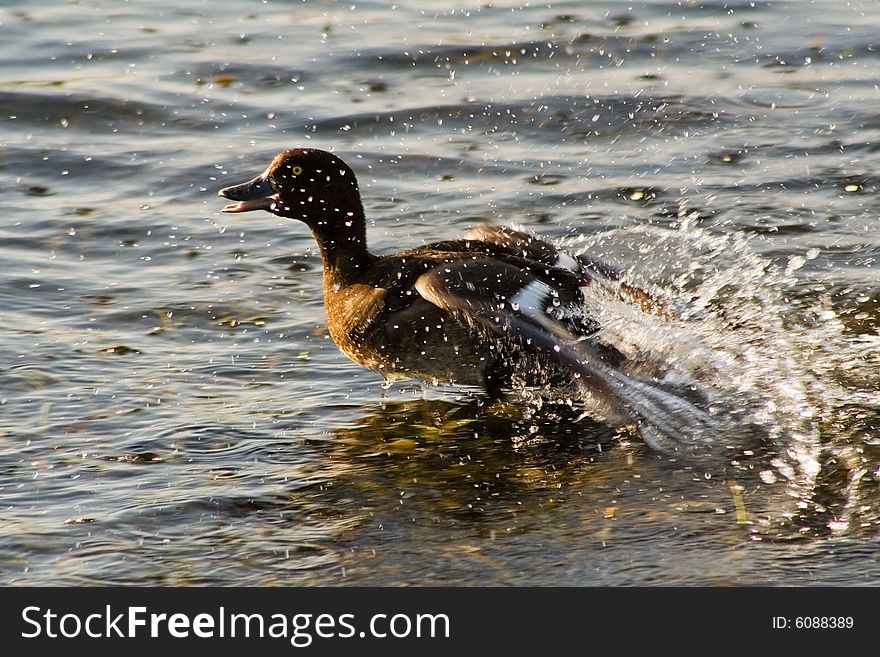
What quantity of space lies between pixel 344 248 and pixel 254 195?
1.57 feet

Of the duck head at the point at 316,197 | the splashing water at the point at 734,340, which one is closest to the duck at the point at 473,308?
the duck head at the point at 316,197

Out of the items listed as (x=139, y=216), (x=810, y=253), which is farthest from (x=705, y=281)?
(x=139, y=216)

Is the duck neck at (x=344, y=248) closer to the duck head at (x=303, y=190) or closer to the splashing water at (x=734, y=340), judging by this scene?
the duck head at (x=303, y=190)

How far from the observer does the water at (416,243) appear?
15.9 feet

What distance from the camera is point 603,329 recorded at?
619 centimetres

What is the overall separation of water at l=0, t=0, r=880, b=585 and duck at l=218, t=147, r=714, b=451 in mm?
192

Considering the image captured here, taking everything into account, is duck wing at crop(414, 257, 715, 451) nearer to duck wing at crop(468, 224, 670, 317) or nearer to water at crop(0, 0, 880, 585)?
water at crop(0, 0, 880, 585)

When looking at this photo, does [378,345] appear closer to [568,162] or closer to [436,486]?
[436,486]

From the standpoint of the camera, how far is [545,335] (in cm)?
573

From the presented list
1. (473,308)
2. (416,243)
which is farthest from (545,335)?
(416,243)

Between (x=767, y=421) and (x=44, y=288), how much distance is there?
3.74m

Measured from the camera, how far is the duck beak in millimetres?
6609

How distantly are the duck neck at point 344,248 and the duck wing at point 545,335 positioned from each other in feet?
1.73

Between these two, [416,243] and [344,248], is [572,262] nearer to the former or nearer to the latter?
[344,248]
